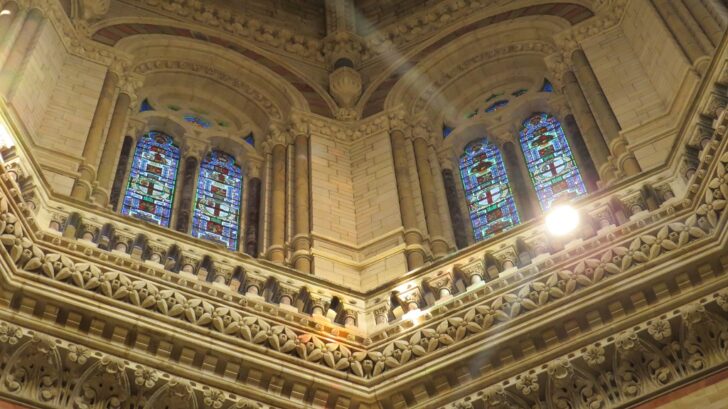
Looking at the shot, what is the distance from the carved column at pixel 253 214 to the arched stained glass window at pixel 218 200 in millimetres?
152

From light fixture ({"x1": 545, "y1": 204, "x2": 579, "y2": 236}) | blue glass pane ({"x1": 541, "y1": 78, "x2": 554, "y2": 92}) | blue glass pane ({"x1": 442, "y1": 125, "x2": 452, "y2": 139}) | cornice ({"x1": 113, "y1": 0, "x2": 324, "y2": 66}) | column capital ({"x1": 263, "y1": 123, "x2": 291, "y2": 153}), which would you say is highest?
cornice ({"x1": 113, "y1": 0, "x2": 324, "y2": 66})

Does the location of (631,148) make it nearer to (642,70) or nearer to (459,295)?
(642,70)

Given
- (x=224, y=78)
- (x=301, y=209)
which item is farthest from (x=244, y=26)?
(x=301, y=209)

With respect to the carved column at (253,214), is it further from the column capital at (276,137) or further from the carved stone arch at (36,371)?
the carved stone arch at (36,371)

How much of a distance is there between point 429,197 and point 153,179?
3.86 m

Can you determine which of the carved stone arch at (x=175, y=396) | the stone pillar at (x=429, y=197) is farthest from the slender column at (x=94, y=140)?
the carved stone arch at (x=175, y=396)

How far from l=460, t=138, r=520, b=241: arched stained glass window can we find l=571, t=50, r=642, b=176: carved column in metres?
1.58

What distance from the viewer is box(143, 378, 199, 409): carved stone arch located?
9898 millimetres

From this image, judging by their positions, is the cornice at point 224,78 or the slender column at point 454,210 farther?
the cornice at point 224,78

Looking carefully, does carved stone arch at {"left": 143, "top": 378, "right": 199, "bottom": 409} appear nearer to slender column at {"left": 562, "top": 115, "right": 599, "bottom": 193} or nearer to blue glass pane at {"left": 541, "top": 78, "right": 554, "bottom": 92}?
slender column at {"left": 562, "top": 115, "right": 599, "bottom": 193}

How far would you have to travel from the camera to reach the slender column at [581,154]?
16.0 m

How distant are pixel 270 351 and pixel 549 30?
9.70 metres

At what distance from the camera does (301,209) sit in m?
16.1

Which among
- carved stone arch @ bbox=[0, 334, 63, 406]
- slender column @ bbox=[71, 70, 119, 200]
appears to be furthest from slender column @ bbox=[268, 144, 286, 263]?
carved stone arch @ bbox=[0, 334, 63, 406]
